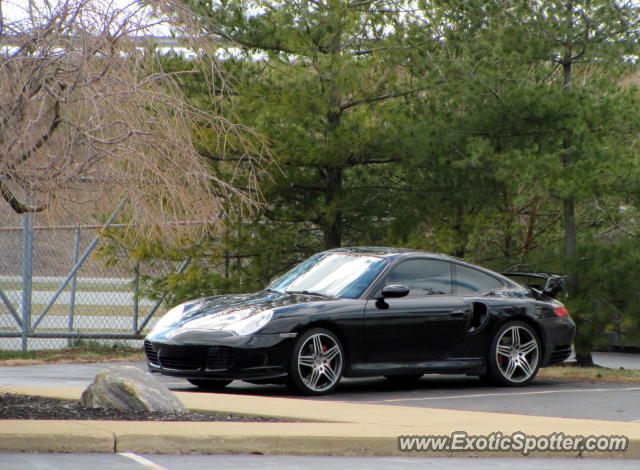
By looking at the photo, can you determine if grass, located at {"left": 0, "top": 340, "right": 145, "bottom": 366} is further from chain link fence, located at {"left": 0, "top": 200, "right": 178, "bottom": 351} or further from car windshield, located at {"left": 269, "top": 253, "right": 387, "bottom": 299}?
car windshield, located at {"left": 269, "top": 253, "right": 387, "bottom": 299}

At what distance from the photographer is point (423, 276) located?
11961 millimetres

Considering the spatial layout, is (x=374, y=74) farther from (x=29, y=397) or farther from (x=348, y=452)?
(x=348, y=452)

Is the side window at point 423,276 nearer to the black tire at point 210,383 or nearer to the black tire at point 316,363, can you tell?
the black tire at point 316,363

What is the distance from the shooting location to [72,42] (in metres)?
8.01

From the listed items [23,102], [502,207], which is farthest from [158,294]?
[23,102]

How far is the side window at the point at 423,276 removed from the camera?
463 inches

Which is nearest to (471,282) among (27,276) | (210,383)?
(210,383)

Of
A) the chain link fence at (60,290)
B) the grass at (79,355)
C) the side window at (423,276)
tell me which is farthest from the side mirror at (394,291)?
the chain link fence at (60,290)

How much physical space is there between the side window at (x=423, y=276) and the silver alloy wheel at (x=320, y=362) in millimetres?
1122

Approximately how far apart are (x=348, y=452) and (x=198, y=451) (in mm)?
1053

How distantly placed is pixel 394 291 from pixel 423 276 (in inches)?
30.1

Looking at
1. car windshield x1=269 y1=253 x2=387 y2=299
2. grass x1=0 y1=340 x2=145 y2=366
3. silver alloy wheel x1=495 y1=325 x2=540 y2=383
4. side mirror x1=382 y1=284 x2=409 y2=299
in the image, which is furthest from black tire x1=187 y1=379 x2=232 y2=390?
grass x1=0 y1=340 x2=145 y2=366

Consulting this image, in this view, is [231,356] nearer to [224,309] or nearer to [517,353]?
[224,309]

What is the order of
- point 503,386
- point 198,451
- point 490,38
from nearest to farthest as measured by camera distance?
point 198,451
point 503,386
point 490,38
